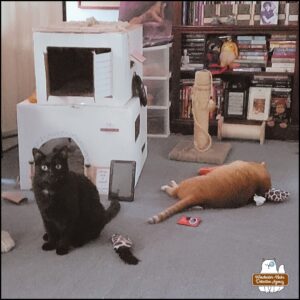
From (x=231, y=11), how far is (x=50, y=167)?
482 mm

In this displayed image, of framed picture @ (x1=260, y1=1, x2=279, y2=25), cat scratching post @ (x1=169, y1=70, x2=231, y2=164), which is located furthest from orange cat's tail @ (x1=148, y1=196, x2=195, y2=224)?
framed picture @ (x1=260, y1=1, x2=279, y2=25)

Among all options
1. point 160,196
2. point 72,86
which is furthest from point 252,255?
point 72,86

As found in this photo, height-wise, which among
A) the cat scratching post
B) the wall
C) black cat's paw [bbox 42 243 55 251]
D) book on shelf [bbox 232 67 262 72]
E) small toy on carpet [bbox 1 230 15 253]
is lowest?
black cat's paw [bbox 42 243 55 251]

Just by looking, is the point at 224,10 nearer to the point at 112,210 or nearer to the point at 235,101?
the point at 235,101

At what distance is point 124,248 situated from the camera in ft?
2.77

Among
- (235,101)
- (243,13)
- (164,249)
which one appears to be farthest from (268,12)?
(164,249)

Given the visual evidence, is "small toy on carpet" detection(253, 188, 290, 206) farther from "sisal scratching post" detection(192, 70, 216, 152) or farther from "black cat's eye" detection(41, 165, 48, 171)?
"black cat's eye" detection(41, 165, 48, 171)

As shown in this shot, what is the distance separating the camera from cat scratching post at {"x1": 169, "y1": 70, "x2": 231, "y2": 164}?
0.99 metres

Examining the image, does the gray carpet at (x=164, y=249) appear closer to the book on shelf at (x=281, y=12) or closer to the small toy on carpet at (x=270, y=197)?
the small toy on carpet at (x=270, y=197)

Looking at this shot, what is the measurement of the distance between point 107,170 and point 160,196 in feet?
0.39

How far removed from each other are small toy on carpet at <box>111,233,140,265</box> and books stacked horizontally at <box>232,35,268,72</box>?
0.62 m

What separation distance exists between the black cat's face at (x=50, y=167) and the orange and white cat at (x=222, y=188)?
0.22 meters

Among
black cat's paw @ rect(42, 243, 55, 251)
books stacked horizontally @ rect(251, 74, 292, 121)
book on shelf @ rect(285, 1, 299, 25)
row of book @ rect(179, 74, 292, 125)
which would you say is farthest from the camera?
books stacked horizontally @ rect(251, 74, 292, 121)

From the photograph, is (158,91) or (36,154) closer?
(36,154)
